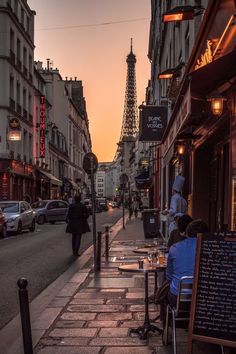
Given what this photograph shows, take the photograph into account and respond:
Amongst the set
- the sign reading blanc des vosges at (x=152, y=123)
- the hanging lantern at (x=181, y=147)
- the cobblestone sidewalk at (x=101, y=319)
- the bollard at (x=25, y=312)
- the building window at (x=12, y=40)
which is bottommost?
the cobblestone sidewalk at (x=101, y=319)

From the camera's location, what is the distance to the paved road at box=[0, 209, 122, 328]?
10414mm

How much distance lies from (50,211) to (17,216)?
11026 mm

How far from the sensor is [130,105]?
154125 millimetres

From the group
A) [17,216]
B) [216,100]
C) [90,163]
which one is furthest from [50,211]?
[216,100]

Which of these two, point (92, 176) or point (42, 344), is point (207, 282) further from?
point (92, 176)

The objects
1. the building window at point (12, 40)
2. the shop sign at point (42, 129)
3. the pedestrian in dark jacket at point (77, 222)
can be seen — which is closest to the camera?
the pedestrian in dark jacket at point (77, 222)

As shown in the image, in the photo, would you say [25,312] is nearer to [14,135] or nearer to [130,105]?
[14,135]

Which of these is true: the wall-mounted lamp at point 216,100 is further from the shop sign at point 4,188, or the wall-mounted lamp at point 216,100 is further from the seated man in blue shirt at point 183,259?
the shop sign at point 4,188

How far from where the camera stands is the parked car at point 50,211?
38.0 meters

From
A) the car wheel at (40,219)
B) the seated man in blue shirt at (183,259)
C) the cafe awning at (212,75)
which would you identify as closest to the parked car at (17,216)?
the car wheel at (40,219)

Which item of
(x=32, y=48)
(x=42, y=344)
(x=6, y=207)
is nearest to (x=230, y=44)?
(x=42, y=344)

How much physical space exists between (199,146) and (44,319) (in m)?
7.23

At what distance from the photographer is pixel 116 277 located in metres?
12.0

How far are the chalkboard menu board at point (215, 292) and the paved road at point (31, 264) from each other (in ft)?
12.3
